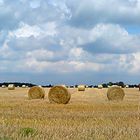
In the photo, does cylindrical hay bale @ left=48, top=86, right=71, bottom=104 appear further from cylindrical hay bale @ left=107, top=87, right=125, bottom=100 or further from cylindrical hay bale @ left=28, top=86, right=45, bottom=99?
cylindrical hay bale @ left=107, top=87, right=125, bottom=100

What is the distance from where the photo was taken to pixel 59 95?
30188mm

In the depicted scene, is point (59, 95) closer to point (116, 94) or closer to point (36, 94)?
point (36, 94)

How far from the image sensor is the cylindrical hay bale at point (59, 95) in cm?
2992

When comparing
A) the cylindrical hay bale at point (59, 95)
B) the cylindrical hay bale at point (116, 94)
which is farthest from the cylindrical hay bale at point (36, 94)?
the cylindrical hay bale at point (59, 95)

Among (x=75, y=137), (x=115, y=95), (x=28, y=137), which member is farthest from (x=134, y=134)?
(x=115, y=95)

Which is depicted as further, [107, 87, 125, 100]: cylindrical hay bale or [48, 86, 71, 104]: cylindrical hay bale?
[107, 87, 125, 100]: cylindrical hay bale

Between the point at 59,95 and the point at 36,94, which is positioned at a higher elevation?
the point at 36,94

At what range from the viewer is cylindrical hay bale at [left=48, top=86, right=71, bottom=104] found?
2992cm

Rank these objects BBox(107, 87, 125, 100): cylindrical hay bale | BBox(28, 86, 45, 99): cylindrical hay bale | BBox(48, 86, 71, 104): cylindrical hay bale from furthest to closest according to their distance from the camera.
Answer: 1. BBox(28, 86, 45, 99): cylindrical hay bale
2. BBox(107, 87, 125, 100): cylindrical hay bale
3. BBox(48, 86, 71, 104): cylindrical hay bale

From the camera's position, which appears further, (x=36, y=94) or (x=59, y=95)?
(x=36, y=94)

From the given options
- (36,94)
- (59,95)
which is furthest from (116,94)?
(59,95)

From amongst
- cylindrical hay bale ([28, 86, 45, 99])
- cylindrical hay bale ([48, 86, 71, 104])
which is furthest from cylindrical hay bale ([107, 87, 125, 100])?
cylindrical hay bale ([48, 86, 71, 104])

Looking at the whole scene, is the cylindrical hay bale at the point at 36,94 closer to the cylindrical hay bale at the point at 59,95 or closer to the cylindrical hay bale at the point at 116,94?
the cylindrical hay bale at the point at 116,94

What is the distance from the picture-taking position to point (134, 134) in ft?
38.6
